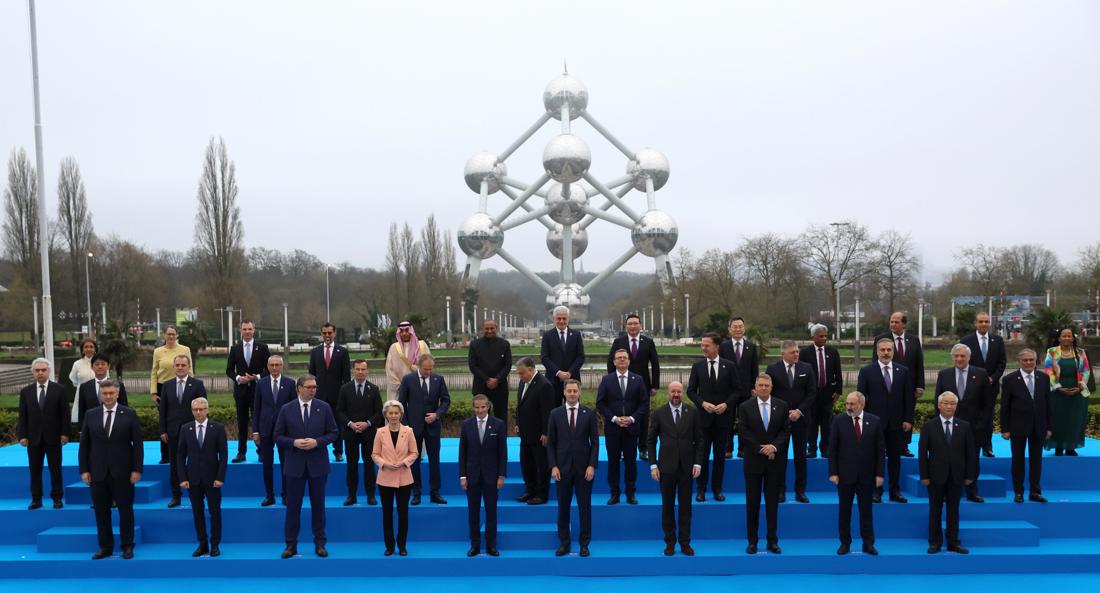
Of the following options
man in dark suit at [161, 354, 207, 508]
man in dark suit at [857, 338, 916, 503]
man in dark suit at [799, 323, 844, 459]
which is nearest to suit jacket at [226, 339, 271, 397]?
man in dark suit at [161, 354, 207, 508]

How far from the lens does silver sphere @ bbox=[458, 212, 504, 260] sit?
27969 mm

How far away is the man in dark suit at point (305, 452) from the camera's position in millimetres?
→ 7496

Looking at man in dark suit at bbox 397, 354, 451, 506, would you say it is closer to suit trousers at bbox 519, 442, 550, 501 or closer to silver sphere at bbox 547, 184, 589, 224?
suit trousers at bbox 519, 442, 550, 501

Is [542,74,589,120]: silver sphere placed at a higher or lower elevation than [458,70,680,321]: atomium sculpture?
higher

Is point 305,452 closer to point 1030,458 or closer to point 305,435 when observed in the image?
point 305,435

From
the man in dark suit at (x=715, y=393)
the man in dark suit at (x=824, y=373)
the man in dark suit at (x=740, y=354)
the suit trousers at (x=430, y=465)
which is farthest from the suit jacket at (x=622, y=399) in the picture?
the man in dark suit at (x=824, y=373)

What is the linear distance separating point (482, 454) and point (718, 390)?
2407 mm

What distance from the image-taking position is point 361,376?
8.20 meters

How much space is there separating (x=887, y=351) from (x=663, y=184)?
22.4 m

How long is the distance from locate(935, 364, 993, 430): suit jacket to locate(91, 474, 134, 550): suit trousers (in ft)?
25.1

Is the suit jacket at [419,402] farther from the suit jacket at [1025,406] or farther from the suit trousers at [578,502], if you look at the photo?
the suit jacket at [1025,406]

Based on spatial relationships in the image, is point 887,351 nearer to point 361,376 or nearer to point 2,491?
point 361,376

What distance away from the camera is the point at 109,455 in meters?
7.51

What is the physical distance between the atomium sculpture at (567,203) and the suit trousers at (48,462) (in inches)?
762
